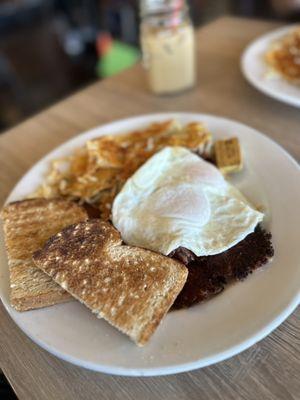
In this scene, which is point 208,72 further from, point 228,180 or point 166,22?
point 228,180

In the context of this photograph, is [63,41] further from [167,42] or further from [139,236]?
[139,236]

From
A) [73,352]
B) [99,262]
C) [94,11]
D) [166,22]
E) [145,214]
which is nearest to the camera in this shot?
[73,352]

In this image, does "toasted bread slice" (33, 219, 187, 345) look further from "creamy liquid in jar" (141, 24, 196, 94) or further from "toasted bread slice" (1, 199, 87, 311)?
"creamy liquid in jar" (141, 24, 196, 94)

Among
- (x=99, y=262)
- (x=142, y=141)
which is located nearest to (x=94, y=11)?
(x=142, y=141)

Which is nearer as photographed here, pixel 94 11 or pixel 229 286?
pixel 229 286

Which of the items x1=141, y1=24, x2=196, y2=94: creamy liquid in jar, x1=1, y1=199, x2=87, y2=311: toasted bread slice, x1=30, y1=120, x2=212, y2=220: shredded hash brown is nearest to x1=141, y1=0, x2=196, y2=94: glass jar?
x1=141, y1=24, x2=196, y2=94: creamy liquid in jar

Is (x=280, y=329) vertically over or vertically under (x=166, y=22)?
under
